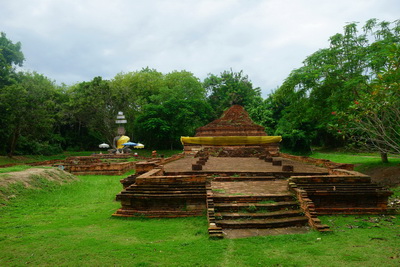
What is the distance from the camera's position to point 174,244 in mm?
4699

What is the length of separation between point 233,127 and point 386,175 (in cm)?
1090

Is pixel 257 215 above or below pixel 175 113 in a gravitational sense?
below

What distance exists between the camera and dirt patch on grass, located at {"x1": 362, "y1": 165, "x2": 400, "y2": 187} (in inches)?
440

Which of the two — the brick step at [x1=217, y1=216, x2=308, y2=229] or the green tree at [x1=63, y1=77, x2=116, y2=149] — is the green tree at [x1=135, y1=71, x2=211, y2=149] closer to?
the green tree at [x1=63, y1=77, x2=116, y2=149]

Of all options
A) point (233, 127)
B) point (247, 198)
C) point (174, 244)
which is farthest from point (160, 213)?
point (233, 127)

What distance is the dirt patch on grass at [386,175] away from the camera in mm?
11174

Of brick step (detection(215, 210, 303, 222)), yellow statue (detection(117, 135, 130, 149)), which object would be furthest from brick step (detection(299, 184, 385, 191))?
yellow statue (detection(117, 135, 130, 149))

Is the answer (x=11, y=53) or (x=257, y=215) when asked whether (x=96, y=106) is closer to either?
(x=11, y=53)

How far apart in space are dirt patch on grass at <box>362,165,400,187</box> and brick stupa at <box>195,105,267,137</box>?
8493mm

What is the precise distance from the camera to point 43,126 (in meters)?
23.6

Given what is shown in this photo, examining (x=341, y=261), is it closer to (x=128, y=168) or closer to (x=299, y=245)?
(x=299, y=245)

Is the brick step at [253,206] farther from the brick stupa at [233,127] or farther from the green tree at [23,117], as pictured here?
the green tree at [23,117]

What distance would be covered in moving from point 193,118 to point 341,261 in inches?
1099

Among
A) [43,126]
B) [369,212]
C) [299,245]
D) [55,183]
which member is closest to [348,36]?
[369,212]
